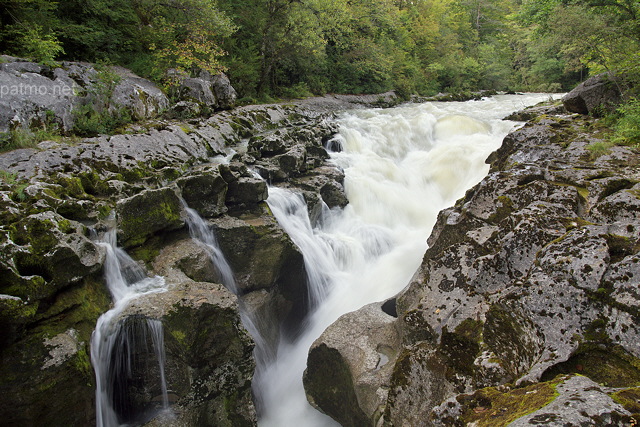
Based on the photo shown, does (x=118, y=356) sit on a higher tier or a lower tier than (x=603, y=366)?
lower

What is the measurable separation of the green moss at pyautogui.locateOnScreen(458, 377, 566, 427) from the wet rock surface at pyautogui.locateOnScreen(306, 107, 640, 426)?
0.04 feet

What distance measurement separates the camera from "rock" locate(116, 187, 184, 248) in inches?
234

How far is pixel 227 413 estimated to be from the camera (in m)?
5.02

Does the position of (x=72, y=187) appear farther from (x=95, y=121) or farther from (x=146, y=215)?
(x=95, y=121)

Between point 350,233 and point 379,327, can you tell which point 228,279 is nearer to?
point 379,327

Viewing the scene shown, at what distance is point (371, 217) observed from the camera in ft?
36.8

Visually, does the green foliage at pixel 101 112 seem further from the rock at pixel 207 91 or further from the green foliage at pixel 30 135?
the rock at pixel 207 91

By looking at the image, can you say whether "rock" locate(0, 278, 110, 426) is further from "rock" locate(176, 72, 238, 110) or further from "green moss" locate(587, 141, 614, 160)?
"rock" locate(176, 72, 238, 110)

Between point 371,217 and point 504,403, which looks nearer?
point 504,403

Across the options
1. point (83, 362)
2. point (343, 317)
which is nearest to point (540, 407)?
point (343, 317)

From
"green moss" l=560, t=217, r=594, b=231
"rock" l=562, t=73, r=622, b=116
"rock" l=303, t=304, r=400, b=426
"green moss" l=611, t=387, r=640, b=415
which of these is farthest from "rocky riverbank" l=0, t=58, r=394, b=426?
"rock" l=562, t=73, r=622, b=116

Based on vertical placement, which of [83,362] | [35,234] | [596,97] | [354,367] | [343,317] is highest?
Result: [596,97]

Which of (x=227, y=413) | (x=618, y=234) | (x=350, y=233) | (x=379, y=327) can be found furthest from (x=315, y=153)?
(x=618, y=234)

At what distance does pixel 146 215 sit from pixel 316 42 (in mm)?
19324
